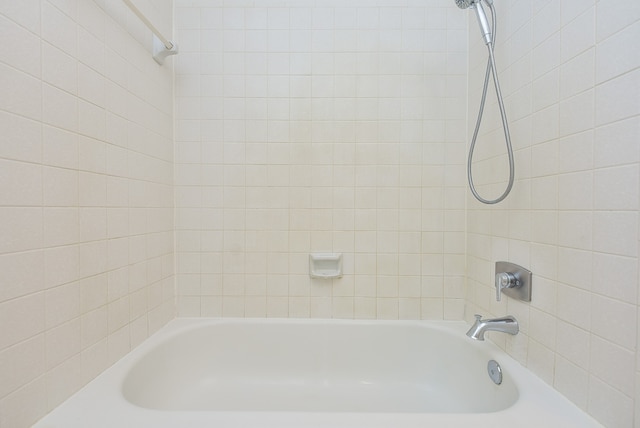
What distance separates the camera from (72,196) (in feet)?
2.74

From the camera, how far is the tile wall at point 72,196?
67 centimetres

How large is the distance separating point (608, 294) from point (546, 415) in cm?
36

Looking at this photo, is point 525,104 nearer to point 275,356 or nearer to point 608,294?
point 608,294

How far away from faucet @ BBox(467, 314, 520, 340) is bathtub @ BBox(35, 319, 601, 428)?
0.12m

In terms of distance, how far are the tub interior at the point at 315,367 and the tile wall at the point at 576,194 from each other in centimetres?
36

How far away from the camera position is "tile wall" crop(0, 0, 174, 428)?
667 millimetres

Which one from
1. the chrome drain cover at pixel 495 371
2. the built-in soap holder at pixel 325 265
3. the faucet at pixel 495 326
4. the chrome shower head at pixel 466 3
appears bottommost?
the chrome drain cover at pixel 495 371

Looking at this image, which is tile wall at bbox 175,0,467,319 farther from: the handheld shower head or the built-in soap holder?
the handheld shower head

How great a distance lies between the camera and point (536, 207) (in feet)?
3.07

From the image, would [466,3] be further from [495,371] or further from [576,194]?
[495,371]

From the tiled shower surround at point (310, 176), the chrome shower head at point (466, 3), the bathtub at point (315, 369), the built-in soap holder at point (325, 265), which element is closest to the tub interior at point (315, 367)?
the bathtub at point (315, 369)

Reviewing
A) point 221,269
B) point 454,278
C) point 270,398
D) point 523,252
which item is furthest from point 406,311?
point 221,269

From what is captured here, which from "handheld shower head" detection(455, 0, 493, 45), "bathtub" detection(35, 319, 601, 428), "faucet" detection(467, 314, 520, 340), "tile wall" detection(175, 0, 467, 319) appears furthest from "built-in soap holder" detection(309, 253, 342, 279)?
"handheld shower head" detection(455, 0, 493, 45)

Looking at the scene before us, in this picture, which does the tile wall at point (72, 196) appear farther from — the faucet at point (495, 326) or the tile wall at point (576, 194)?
the tile wall at point (576, 194)
